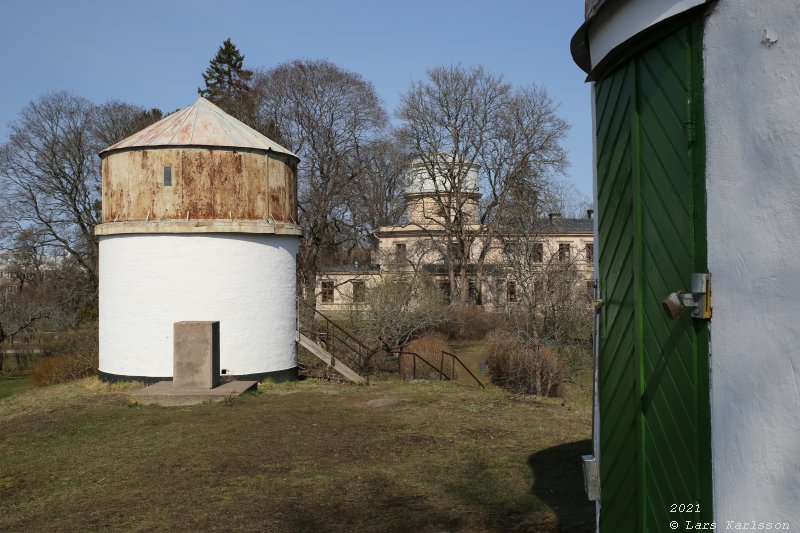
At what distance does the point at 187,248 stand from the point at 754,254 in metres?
14.7

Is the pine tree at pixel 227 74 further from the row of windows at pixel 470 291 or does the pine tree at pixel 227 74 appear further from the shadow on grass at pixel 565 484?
the shadow on grass at pixel 565 484

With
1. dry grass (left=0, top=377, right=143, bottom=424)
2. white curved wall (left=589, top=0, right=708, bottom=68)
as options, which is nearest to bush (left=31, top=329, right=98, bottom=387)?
dry grass (left=0, top=377, right=143, bottom=424)

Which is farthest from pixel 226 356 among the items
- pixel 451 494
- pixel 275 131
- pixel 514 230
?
pixel 275 131

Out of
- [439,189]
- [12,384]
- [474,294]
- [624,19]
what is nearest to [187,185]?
[624,19]

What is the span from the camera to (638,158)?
4.12m

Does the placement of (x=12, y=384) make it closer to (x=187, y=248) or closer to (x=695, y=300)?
(x=187, y=248)

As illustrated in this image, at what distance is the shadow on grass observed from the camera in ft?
22.0

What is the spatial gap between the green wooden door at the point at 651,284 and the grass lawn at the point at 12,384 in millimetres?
21345

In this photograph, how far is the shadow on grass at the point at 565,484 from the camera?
6.71 metres

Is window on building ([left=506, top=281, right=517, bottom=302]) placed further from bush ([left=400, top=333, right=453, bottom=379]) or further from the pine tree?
the pine tree

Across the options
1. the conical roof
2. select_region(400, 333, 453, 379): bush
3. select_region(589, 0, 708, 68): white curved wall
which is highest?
the conical roof

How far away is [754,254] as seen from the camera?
3062mm

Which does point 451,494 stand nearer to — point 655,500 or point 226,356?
point 655,500

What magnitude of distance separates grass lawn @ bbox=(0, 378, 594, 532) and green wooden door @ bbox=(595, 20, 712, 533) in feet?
7.80
